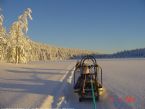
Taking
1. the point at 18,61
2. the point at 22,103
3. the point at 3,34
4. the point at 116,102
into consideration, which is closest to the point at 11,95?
the point at 22,103

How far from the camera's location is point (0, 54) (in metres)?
51.8

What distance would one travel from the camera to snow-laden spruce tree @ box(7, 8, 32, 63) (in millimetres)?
50969

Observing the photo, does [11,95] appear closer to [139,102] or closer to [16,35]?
[139,102]

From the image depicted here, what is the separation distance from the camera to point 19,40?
52.0 m

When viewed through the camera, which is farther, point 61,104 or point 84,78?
point 84,78

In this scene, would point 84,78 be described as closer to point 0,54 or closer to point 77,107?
point 77,107

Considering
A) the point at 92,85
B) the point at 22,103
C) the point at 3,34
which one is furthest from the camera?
the point at 3,34

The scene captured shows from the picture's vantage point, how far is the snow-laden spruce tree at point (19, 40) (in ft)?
167

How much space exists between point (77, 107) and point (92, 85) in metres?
1.37

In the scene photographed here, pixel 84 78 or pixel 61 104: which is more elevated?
pixel 84 78

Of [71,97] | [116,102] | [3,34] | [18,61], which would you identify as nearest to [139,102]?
[116,102]

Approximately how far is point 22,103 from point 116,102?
2970 millimetres

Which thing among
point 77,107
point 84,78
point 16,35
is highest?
point 16,35

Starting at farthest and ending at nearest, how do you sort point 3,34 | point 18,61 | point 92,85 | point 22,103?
point 18,61 < point 3,34 < point 92,85 < point 22,103
